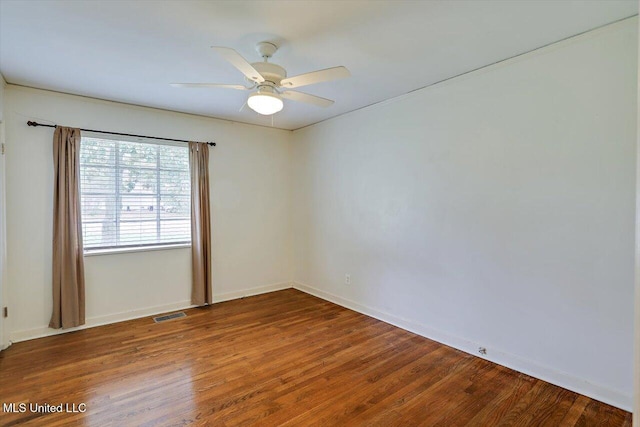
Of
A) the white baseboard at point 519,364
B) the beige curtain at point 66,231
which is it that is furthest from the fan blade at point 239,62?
the white baseboard at point 519,364

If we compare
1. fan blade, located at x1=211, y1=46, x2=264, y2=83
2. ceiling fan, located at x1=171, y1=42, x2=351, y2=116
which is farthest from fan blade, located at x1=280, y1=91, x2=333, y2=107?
fan blade, located at x1=211, y1=46, x2=264, y2=83

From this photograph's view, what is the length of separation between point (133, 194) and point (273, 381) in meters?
2.74

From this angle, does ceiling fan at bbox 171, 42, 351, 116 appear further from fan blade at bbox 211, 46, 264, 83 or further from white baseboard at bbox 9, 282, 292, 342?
white baseboard at bbox 9, 282, 292, 342

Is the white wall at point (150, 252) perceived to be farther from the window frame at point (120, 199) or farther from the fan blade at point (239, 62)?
the fan blade at point (239, 62)

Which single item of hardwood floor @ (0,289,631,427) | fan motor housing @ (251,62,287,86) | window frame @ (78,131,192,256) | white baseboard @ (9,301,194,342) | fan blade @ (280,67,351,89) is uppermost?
fan motor housing @ (251,62,287,86)

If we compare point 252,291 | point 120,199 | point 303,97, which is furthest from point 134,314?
point 303,97

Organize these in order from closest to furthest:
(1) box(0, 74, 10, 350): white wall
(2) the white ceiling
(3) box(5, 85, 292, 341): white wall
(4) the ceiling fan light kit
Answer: (2) the white ceiling
(4) the ceiling fan light kit
(1) box(0, 74, 10, 350): white wall
(3) box(5, 85, 292, 341): white wall

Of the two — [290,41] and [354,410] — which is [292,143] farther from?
[354,410]

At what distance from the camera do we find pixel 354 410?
82.9 inches

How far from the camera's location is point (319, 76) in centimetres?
213

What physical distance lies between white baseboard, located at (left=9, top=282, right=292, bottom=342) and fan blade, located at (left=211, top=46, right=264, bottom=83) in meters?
3.15

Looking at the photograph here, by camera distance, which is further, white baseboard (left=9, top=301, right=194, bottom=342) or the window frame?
the window frame

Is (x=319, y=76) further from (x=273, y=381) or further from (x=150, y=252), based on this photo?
(x=150, y=252)

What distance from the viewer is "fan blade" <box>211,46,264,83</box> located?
181 cm
